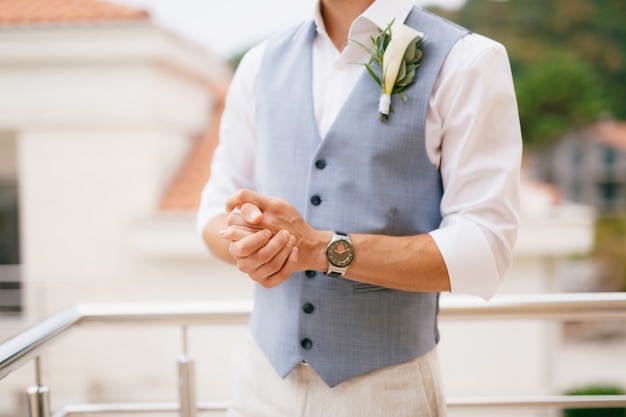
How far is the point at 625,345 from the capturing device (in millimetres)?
19172

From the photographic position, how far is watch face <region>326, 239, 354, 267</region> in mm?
1007

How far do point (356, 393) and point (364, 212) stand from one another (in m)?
0.31

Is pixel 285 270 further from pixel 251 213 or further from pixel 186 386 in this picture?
pixel 186 386

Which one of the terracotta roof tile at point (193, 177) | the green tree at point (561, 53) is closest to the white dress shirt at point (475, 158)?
the terracotta roof tile at point (193, 177)

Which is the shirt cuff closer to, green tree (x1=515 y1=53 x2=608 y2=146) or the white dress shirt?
the white dress shirt

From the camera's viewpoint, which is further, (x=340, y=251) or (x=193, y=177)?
(x=193, y=177)

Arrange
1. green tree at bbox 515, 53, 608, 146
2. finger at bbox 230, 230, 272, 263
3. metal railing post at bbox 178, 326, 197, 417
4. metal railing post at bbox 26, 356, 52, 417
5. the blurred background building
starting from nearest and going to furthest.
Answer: finger at bbox 230, 230, 272, 263 < metal railing post at bbox 26, 356, 52, 417 < metal railing post at bbox 178, 326, 197, 417 < the blurred background building < green tree at bbox 515, 53, 608, 146

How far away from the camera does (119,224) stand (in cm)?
676

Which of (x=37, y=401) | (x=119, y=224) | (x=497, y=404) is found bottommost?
(x=497, y=404)

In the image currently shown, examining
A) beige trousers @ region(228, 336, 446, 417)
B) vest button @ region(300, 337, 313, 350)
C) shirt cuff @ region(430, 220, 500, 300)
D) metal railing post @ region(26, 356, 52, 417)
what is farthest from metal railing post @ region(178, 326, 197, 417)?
shirt cuff @ region(430, 220, 500, 300)

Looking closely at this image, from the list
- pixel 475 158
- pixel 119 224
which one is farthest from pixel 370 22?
pixel 119 224

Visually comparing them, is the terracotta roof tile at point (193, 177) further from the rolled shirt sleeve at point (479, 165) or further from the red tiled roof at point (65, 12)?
the rolled shirt sleeve at point (479, 165)

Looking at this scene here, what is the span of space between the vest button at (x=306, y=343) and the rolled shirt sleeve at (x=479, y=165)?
10.3 inches

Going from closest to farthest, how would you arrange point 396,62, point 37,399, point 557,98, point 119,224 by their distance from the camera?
1. point 396,62
2. point 37,399
3. point 119,224
4. point 557,98
